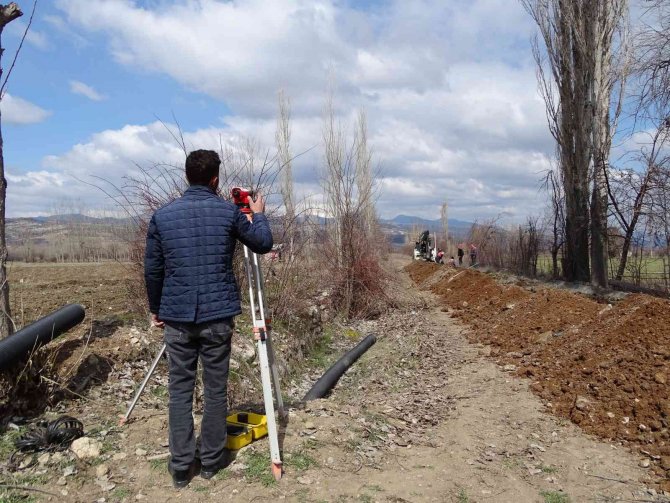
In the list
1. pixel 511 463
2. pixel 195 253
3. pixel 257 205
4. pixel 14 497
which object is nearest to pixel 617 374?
pixel 511 463

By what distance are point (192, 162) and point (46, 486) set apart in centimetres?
233

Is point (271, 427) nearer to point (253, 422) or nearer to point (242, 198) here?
point (253, 422)

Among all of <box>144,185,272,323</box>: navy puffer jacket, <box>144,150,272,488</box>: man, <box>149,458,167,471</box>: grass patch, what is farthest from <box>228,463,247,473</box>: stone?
<box>144,185,272,323</box>: navy puffer jacket

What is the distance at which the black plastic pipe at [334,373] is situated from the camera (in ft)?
20.1

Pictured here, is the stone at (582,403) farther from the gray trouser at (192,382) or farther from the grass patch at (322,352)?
the grass patch at (322,352)

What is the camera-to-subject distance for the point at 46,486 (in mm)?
3488

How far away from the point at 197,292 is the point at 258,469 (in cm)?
132

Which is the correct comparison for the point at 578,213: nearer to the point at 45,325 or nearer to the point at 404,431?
the point at 404,431

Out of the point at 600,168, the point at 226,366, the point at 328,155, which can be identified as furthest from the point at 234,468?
the point at 600,168

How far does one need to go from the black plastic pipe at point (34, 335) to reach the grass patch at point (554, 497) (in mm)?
4364

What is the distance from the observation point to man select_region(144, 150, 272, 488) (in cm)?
342

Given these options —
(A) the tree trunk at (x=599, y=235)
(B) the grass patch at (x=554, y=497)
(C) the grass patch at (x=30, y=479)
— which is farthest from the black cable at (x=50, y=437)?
(A) the tree trunk at (x=599, y=235)

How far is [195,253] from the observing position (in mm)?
3414

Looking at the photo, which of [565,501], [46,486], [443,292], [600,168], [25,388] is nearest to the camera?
[46,486]
